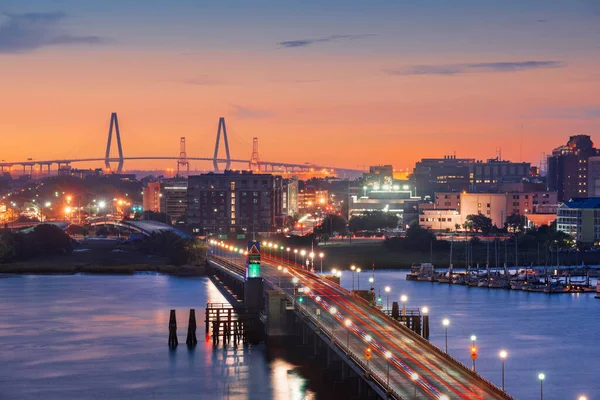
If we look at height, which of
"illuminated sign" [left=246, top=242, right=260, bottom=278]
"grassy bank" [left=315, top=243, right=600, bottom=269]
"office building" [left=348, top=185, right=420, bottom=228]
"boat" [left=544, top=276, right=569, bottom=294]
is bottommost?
"boat" [left=544, top=276, right=569, bottom=294]

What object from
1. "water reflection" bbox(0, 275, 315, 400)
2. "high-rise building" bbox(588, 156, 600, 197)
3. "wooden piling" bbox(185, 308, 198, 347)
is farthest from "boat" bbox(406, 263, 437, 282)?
"high-rise building" bbox(588, 156, 600, 197)

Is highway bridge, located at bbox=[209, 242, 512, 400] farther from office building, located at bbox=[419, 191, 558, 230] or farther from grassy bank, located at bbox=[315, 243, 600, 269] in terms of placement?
office building, located at bbox=[419, 191, 558, 230]

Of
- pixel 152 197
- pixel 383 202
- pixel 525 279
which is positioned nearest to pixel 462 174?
pixel 383 202

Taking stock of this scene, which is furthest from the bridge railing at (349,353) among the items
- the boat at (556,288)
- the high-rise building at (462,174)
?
the high-rise building at (462,174)

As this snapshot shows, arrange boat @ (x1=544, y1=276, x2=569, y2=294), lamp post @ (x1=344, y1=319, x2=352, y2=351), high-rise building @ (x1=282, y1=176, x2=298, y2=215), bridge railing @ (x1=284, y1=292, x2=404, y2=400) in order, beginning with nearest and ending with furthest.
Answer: bridge railing @ (x1=284, y1=292, x2=404, y2=400) < lamp post @ (x1=344, y1=319, x2=352, y2=351) < boat @ (x1=544, y1=276, x2=569, y2=294) < high-rise building @ (x1=282, y1=176, x2=298, y2=215)

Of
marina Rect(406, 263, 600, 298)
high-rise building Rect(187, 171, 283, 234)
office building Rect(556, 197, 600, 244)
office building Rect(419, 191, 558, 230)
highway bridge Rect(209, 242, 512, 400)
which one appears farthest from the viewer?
office building Rect(419, 191, 558, 230)

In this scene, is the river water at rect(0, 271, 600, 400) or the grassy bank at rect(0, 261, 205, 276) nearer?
the river water at rect(0, 271, 600, 400)

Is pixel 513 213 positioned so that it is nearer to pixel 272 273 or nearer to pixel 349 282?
pixel 349 282
